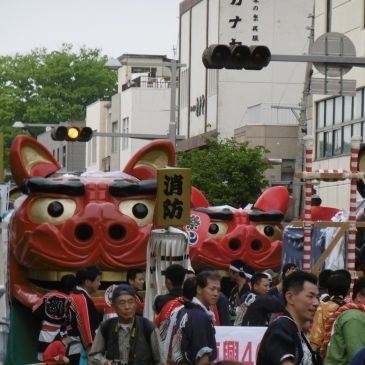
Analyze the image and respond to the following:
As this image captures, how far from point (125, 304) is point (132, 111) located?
65.5 meters

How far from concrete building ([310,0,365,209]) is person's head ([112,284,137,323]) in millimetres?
30336

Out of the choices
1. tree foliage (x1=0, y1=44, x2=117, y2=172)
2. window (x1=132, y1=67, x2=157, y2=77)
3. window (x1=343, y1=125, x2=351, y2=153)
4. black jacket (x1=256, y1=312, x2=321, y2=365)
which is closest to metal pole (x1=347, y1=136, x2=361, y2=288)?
black jacket (x1=256, y1=312, x2=321, y2=365)

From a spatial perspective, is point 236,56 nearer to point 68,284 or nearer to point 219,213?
point 219,213

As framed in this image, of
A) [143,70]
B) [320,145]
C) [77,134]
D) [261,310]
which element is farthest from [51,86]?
[261,310]

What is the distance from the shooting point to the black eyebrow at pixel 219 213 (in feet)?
81.4

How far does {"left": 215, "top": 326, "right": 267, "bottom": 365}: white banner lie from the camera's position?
48.5 ft

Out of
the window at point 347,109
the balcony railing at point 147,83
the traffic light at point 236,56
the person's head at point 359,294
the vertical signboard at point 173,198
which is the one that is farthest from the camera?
the balcony railing at point 147,83

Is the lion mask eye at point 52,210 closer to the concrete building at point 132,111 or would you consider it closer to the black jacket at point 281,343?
the black jacket at point 281,343

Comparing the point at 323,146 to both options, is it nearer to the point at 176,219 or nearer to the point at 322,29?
the point at 322,29

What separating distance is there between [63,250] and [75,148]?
7822 centimetres

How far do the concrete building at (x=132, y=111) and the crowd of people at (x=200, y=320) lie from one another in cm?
5829

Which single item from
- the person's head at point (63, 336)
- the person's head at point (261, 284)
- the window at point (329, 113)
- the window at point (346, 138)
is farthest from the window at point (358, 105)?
the person's head at point (63, 336)

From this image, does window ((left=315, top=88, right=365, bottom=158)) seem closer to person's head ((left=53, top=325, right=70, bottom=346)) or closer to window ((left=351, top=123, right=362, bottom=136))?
window ((left=351, top=123, right=362, bottom=136))

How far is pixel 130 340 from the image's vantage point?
1285 centimetres
